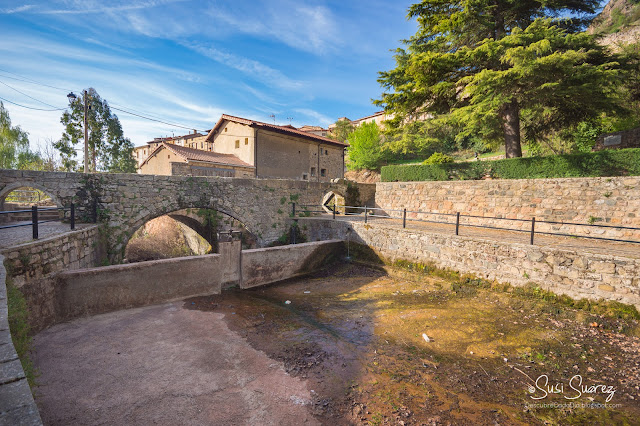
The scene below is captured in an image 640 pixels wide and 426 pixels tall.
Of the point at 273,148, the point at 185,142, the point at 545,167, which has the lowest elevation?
the point at 545,167

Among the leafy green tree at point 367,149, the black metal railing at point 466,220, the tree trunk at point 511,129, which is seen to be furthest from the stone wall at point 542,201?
the leafy green tree at point 367,149

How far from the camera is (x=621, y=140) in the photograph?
12.2m

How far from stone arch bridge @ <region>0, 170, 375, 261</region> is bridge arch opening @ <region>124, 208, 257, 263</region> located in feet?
4.43

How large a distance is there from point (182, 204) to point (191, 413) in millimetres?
9759

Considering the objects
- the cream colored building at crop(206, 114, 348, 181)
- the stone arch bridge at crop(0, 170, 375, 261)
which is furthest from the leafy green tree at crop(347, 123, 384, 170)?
the stone arch bridge at crop(0, 170, 375, 261)

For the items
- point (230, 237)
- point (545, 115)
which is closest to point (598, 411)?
point (230, 237)

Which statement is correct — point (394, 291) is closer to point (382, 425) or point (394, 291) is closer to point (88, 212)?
point (382, 425)

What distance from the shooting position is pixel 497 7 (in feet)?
43.9

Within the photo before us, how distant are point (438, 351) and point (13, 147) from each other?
137 ft

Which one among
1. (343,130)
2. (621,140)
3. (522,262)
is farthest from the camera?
(343,130)

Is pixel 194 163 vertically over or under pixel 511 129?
under

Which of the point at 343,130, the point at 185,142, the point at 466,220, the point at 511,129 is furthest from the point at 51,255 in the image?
the point at 185,142

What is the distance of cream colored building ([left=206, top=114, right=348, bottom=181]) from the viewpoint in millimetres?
22125

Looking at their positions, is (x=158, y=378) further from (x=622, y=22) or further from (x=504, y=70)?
(x=622, y=22)
